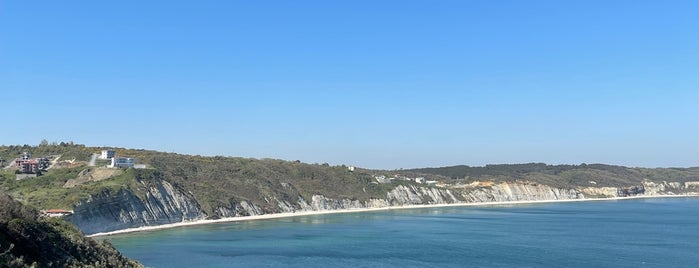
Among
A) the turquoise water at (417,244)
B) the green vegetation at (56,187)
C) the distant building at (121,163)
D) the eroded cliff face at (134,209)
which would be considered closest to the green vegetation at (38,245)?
the turquoise water at (417,244)

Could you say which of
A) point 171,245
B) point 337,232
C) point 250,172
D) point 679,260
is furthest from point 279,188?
point 679,260

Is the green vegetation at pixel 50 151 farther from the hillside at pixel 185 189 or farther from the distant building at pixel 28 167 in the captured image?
the distant building at pixel 28 167

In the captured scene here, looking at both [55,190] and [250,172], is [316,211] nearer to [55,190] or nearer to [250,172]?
[250,172]

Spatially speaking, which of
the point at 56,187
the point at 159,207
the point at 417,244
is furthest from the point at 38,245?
the point at 159,207

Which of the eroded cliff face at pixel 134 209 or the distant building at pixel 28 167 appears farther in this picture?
Answer: the distant building at pixel 28 167

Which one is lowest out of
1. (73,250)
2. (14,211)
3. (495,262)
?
(495,262)

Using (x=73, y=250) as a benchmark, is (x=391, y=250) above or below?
below
